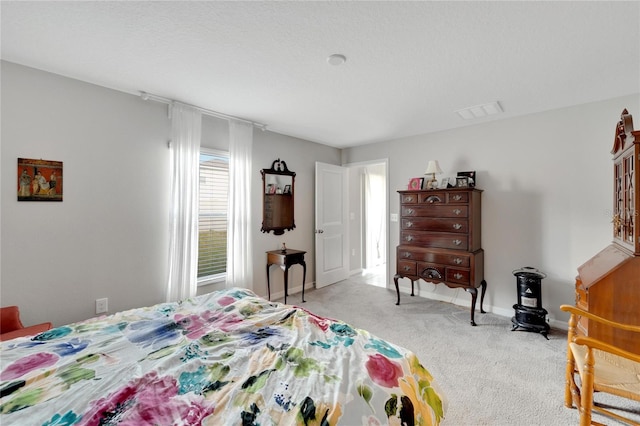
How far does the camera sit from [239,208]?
361 cm

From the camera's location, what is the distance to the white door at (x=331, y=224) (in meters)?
4.68

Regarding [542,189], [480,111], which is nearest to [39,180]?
[480,111]

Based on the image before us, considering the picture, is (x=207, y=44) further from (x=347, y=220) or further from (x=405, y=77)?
(x=347, y=220)

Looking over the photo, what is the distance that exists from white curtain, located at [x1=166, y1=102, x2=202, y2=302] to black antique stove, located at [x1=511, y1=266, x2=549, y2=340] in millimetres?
3615

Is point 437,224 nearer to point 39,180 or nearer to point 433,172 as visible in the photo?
point 433,172

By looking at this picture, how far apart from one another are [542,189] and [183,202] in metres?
4.11

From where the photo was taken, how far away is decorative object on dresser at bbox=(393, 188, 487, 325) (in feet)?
11.0

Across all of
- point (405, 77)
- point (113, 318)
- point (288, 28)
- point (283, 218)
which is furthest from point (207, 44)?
point (283, 218)

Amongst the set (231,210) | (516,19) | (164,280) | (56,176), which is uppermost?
(516,19)

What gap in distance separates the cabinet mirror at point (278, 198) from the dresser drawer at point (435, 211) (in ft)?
5.58

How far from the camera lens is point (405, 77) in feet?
8.01

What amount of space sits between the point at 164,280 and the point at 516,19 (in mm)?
3702

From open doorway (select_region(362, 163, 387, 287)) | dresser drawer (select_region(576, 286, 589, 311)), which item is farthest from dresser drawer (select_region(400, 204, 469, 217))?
open doorway (select_region(362, 163, 387, 287))

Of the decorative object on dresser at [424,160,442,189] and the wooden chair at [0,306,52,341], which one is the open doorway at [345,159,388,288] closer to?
the decorative object on dresser at [424,160,442,189]
